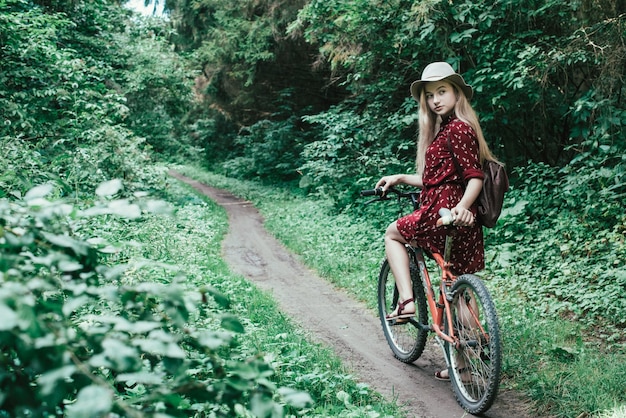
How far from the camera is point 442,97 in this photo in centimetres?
367

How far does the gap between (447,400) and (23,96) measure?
7.74 metres

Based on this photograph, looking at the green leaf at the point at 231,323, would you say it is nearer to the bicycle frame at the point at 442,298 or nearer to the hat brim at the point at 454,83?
the bicycle frame at the point at 442,298

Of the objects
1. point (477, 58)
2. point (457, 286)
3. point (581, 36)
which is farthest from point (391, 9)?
point (457, 286)

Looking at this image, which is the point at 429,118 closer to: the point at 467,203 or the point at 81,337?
the point at 467,203

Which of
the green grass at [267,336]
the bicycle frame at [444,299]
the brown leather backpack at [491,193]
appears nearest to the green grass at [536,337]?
the bicycle frame at [444,299]

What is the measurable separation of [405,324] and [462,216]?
4.86 ft

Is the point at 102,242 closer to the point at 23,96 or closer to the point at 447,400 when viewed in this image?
the point at 447,400

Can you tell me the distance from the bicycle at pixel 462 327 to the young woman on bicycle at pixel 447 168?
11 centimetres

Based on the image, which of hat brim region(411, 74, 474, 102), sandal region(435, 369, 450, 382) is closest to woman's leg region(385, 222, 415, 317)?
sandal region(435, 369, 450, 382)

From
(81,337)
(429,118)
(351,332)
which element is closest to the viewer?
(81,337)

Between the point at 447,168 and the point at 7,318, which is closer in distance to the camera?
the point at 7,318

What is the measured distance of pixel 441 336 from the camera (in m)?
3.57

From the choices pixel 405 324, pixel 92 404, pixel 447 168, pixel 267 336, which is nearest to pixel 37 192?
pixel 92 404

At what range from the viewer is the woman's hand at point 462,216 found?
337cm
